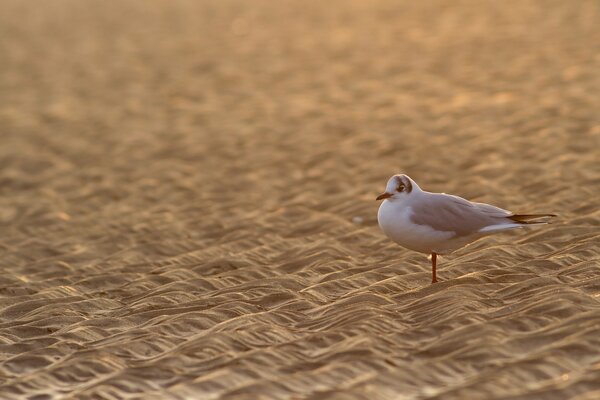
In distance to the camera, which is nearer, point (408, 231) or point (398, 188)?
point (408, 231)

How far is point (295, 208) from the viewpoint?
1165 centimetres

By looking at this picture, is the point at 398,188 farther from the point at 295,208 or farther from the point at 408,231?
the point at 295,208

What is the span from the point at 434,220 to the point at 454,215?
172 mm

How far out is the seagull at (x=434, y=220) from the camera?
28.1 feet

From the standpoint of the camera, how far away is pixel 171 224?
1136 centimetres

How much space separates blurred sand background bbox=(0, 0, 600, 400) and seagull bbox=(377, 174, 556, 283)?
1.03 feet

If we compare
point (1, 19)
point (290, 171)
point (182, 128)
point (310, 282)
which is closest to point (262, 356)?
point (310, 282)

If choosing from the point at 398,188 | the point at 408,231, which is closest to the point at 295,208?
the point at 398,188

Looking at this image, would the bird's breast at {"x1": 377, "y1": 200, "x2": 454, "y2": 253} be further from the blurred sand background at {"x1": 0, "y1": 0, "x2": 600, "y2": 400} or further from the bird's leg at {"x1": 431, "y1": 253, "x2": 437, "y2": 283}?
the blurred sand background at {"x1": 0, "y1": 0, "x2": 600, "y2": 400}

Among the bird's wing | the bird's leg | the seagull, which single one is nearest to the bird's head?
the seagull

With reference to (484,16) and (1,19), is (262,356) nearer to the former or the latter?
(484,16)

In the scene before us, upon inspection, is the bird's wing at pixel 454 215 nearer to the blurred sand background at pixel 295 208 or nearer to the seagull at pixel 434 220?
the seagull at pixel 434 220

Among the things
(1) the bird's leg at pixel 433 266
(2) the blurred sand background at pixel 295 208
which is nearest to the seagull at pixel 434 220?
(1) the bird's leg at pixel 433 266

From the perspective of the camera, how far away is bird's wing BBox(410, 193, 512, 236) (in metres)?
8.59
